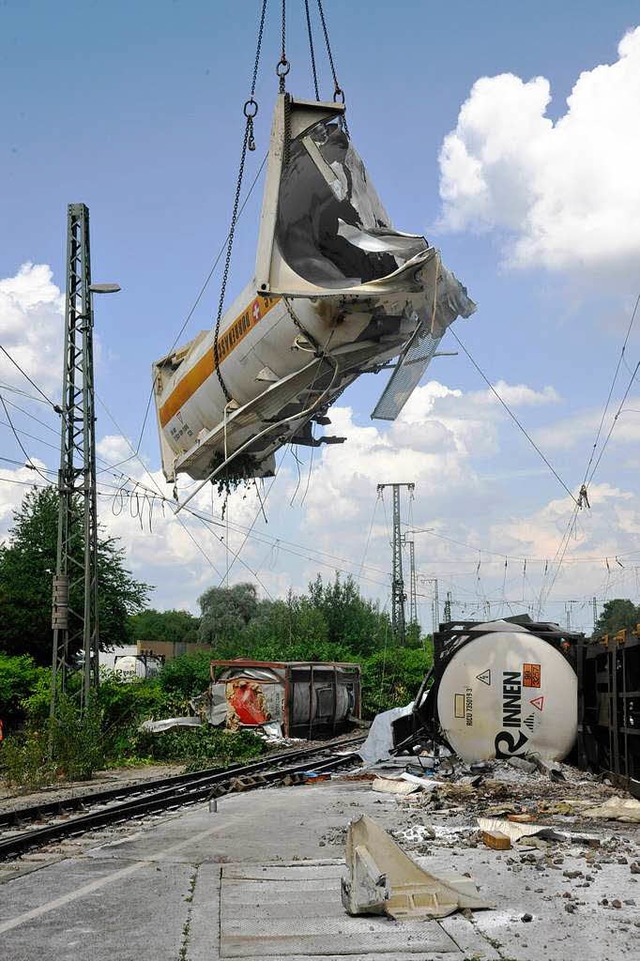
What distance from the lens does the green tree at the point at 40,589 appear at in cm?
3738

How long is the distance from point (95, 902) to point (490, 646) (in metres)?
8.90

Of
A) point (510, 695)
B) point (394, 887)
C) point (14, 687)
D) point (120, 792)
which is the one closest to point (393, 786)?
point (510, 695)

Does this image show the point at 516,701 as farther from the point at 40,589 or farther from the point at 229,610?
the point at 229,610

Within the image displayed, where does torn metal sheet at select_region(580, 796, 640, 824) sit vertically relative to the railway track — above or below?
above

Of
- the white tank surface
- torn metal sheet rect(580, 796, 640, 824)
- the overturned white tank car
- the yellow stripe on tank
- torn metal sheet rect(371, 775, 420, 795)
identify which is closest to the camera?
torn metal sheet rect(580, 796, 640, 824)

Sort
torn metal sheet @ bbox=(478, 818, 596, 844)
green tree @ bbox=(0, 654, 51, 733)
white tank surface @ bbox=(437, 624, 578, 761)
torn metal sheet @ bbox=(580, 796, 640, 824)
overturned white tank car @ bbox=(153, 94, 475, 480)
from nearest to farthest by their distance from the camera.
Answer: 1. torn metal sheet @ bbox=(478, 818, 596, 844)
2. torn metal sheet @ bbox=(580, 796, 640, 824)
3. overturned white tank car @ bbox=(153, 94, 475, 480)
4. white tank surface @ bbox=(437, 624, 578, 761)
5. green tree @ bbox=(0, 654, 51, 733)

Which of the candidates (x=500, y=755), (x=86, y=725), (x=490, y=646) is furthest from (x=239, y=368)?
(x=86, y=725)

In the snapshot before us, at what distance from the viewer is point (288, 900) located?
273 inches

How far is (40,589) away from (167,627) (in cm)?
7442

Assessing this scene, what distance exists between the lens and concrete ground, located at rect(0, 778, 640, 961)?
18.8 ft

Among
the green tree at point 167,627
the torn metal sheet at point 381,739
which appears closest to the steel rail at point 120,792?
the torn metal sheet at point 381,739

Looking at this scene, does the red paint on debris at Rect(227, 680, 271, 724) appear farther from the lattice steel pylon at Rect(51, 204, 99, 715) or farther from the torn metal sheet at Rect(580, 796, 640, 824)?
the torn metal sheet at Rect(580, 796, 640, 824)

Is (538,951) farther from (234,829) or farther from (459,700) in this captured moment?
(459,700)

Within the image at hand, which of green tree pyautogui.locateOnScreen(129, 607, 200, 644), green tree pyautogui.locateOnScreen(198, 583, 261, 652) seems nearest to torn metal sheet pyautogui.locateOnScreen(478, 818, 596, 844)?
green tree pyautogui.locateOnScreen(198, 583, 261, 652)
